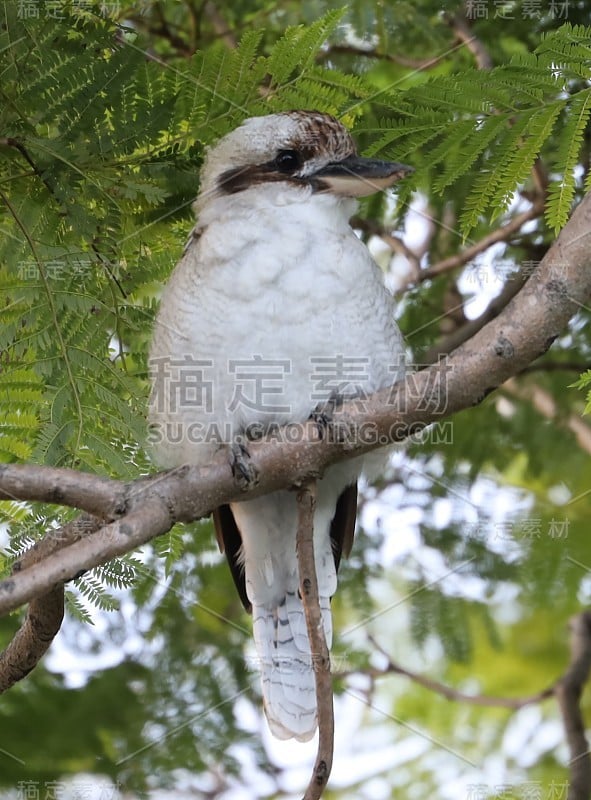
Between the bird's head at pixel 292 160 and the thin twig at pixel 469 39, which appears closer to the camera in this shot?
the bird's head at pixel 292 160

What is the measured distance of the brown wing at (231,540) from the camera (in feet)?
9.50

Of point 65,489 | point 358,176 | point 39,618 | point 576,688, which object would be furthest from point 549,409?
point 65,489

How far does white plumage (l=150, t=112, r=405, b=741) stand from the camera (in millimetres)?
2451

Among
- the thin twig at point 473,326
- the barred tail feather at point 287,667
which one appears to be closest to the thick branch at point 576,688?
the barred tail feather at point 287,667

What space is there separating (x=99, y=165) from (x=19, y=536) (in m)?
0.81

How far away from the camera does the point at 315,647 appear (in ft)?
6.54

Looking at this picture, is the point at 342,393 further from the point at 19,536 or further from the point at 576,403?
the point at 576,403

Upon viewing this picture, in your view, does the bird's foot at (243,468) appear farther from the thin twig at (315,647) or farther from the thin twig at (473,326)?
the thin twig at (473,326)

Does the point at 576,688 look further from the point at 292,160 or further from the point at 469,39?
the point at 469,39

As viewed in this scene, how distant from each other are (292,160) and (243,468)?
0.94m

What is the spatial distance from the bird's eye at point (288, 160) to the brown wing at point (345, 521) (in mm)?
819

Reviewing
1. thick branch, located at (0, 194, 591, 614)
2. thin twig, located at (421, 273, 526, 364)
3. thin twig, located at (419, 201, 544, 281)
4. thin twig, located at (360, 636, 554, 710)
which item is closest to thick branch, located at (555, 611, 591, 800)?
thin twig, located at (360, 636, 554, 710)

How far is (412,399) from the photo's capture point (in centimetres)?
195

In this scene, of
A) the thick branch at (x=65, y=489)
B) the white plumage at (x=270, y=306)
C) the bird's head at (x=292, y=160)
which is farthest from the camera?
the bird's head at (x=292, y=160)
